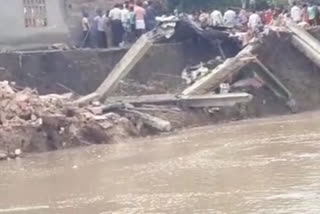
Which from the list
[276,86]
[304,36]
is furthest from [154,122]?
[304,36]

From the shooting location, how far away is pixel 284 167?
15.4 m

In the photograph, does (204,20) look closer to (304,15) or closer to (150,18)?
(150,18)

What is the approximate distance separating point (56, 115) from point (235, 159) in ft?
17.2

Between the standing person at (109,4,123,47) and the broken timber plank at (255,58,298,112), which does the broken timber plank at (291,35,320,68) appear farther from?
the standing person at (109,4,123,47)

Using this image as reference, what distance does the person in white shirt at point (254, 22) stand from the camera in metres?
28.2

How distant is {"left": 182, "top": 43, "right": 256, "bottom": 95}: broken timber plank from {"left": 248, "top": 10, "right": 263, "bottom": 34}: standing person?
1.74m

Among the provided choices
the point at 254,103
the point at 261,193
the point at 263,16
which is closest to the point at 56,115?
the point at 254,103

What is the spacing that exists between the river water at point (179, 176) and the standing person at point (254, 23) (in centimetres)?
677

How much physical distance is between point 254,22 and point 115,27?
3763 mm

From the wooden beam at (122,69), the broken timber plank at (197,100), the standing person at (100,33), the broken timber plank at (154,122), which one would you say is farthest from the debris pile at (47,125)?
the standing person at (100,33)

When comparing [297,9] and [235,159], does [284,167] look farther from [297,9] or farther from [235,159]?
[297,9]

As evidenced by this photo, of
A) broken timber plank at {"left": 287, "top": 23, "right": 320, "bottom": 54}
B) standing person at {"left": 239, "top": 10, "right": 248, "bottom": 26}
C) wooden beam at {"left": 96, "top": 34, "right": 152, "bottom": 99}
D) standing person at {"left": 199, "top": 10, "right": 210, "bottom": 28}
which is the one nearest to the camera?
wooden beam at {"left": 96, "top": 34, "right": 152, "bottom": 99}

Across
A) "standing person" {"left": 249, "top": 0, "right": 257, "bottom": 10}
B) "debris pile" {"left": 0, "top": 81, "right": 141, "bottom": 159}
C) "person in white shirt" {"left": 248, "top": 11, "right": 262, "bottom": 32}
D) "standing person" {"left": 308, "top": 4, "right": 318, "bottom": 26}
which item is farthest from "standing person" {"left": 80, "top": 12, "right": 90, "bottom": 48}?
"standing person" {"left": 249, "top": 0, "right": 257, "bottom": 10}

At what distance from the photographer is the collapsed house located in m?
20.8
